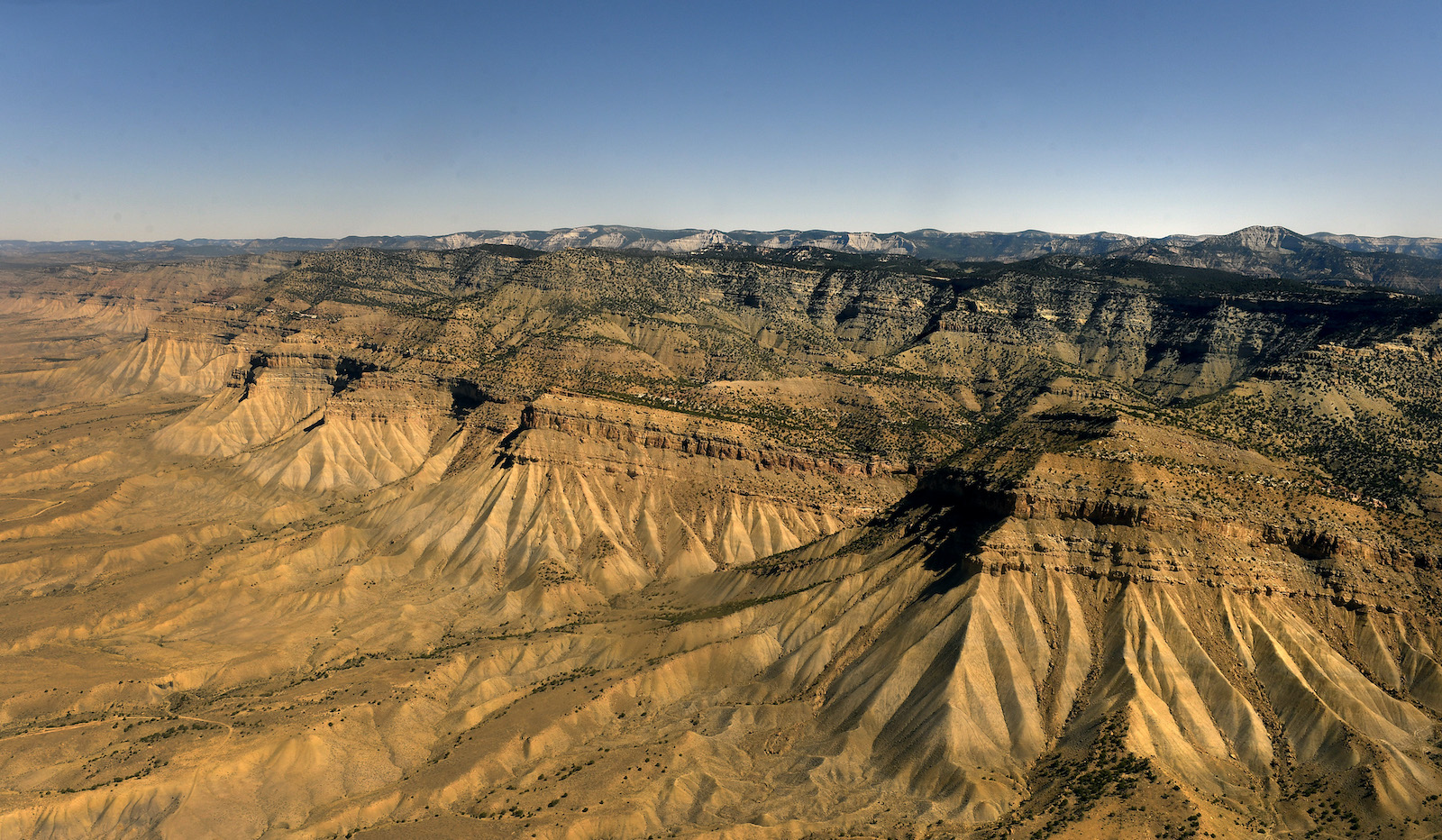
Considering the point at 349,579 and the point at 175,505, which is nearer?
the point at 349,579

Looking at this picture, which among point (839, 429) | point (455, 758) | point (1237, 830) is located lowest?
point (455, 758)

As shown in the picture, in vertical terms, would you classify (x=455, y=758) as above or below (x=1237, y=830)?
below

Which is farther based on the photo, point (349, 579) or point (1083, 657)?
point (349, 579)

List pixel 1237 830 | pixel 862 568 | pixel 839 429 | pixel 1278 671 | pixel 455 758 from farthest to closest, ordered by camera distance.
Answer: pixel 839 429, pixel 862 568, pixel 455 758, pixel 1278 671, pixel 1237 830

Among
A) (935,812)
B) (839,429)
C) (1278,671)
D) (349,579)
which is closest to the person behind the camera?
(935,812)

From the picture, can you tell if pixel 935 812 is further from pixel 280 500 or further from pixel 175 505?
pixel 175 505

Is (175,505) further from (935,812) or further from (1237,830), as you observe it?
(1237,830)

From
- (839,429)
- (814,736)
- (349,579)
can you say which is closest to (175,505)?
(349,579)

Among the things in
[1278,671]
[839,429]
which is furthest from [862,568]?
[839,429]

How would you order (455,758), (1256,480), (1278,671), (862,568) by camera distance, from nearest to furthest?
(1278,671) < (455,758) < (1256,480) < (862,568)
